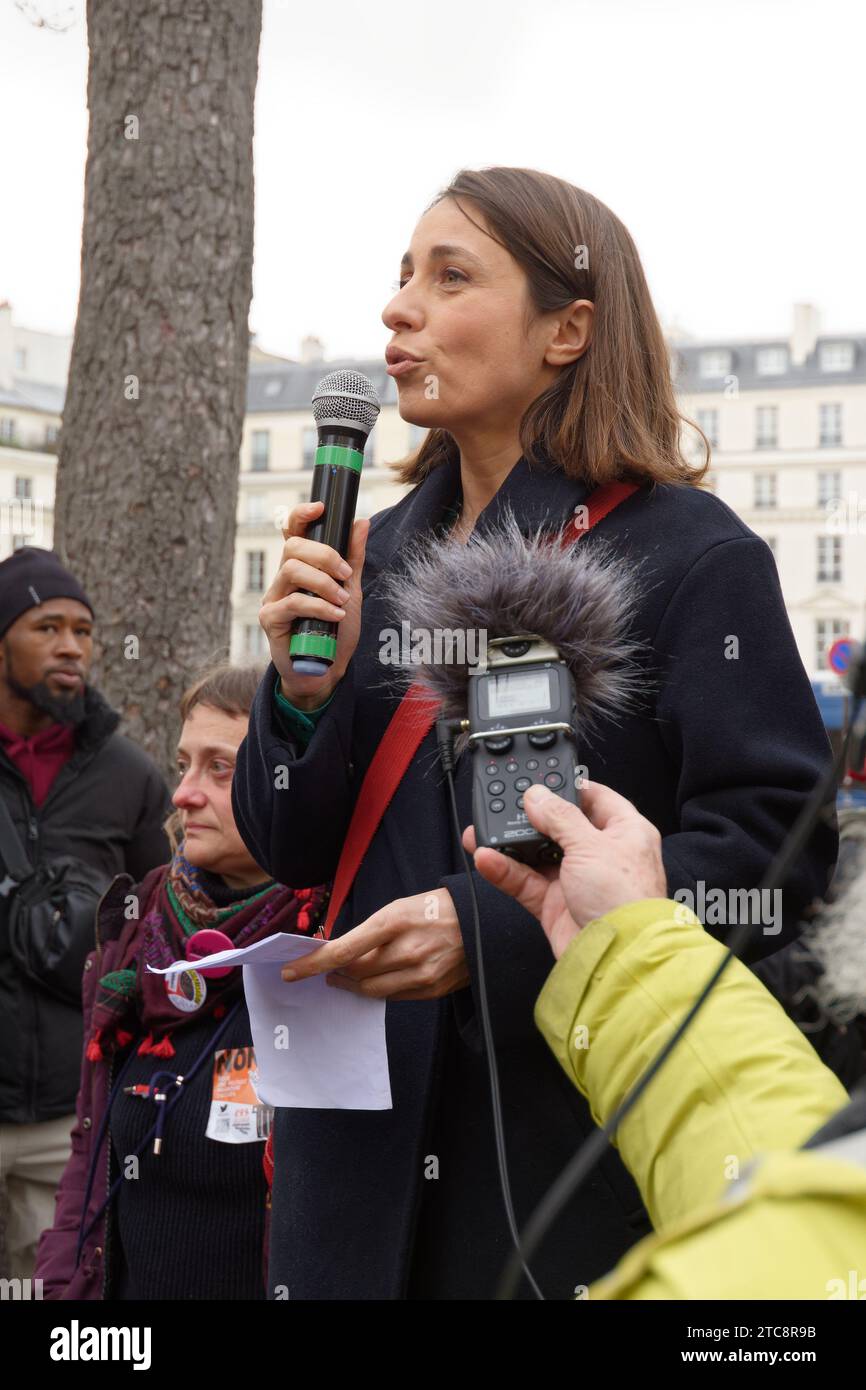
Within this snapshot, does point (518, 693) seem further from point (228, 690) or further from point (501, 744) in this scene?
point (228, 690)

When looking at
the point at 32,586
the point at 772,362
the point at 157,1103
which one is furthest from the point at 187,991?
the point at 772,362

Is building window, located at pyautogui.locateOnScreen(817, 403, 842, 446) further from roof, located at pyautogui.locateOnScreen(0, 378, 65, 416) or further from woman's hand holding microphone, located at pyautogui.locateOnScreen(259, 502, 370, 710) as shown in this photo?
woman's hand holding microphone, located at pyautogui.locateOnScreen(259, 502, 370, 710)

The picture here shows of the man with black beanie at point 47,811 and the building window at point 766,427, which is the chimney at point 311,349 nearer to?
the building window at point 766,427

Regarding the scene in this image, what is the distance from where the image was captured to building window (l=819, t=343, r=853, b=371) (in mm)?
64500

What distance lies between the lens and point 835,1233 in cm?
103

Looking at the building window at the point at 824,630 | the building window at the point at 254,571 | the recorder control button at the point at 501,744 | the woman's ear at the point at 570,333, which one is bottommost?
the recorder control button at the point at 501,744

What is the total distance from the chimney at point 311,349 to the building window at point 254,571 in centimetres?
1072

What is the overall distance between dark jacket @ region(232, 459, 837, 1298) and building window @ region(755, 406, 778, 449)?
61.4 m

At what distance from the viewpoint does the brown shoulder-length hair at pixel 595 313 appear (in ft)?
8.41

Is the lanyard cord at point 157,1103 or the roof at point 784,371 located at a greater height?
the roof at point 784,371

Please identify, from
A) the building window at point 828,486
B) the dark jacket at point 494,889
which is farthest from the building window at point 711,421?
the dark jacket at point 494,889

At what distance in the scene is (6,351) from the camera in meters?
69.4

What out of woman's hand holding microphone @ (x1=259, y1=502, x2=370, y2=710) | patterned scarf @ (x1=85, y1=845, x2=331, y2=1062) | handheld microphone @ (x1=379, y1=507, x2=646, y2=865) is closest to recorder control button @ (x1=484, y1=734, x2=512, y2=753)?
handheld microphone @ (x1=379, y1=507, x2=646, y2=865)
